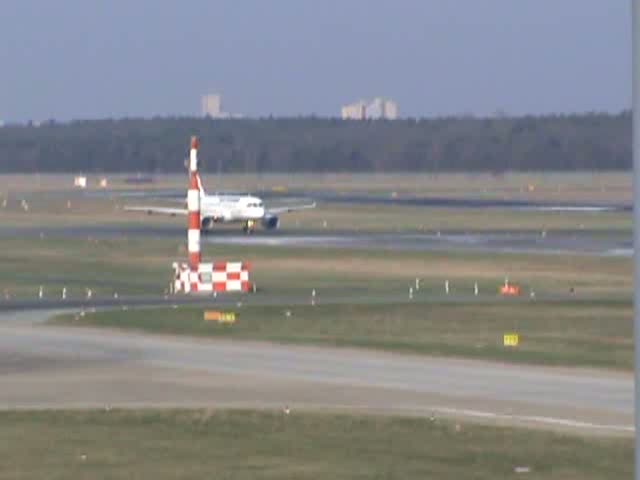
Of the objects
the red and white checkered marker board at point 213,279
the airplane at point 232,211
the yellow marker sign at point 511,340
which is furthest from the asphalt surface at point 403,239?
the yellow marker sign at point 511,340

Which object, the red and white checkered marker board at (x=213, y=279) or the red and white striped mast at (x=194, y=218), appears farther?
the red and white checkered marker board at (x=213, y=279)

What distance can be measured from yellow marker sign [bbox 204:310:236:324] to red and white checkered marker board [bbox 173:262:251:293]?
810cm

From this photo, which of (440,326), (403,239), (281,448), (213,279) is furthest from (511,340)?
(403,239)

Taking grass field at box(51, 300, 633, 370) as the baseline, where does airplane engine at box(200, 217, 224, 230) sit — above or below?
above

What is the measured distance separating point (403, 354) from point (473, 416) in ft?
35.2

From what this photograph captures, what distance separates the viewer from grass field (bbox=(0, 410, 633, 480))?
25.7m

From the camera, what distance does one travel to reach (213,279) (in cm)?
6091

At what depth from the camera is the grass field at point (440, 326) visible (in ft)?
141

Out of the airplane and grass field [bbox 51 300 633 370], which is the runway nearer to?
grass field [bbox 51 300 633 370]

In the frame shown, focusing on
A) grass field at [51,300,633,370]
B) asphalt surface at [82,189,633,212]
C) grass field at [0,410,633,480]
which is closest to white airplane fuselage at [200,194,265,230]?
asphalt surface at [82,189,633,212]

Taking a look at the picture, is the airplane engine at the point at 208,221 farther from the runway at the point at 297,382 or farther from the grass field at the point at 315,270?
the runway at the point at 297,382

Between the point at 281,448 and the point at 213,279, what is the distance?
3304 centimetres

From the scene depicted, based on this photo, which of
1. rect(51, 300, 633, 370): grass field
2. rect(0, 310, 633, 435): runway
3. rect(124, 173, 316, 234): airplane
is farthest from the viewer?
rect(124, 173, 316, 234): airplane

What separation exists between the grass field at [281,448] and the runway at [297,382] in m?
1.50
